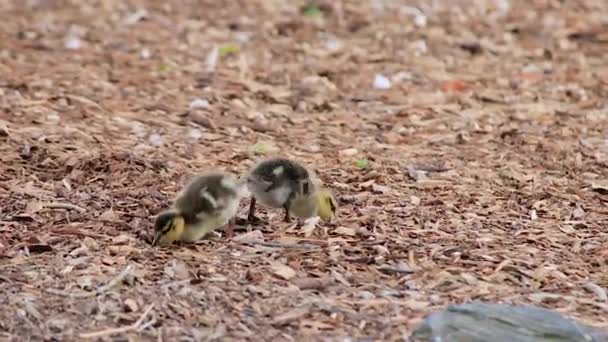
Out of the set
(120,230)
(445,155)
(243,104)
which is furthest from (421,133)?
(120,230)

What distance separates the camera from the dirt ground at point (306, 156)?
4.61 m

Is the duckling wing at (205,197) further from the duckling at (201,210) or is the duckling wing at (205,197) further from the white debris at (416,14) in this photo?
the white debris at (416,14)

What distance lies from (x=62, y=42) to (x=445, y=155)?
318 cm

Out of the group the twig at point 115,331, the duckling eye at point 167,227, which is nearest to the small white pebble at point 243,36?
the duckling eye at point 167,227

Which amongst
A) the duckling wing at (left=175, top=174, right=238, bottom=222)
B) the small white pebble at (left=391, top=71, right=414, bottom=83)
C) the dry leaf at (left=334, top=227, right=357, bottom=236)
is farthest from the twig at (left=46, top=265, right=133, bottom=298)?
the small white pebble at (left=391, top=71, right=414, bottom=83)

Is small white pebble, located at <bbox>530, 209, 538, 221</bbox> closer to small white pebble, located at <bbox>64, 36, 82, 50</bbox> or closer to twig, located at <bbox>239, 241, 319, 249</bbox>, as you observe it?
twig, located at <bbox>239, 241, 319, 249</bbox>

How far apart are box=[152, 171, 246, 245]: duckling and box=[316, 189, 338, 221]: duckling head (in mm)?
342

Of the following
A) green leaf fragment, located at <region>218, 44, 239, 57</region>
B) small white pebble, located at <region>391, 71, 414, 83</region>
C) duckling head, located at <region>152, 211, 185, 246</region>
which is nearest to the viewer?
duckling head, located at <region>152, 211, 185, 246</region>

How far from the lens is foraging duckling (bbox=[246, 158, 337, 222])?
212 inches

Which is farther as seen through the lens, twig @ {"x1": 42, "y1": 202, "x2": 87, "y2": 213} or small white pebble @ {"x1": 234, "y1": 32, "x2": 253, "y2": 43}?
small white pebble @ {"x1": 234, "y1": 32, "x2": 253, "y2": 43}

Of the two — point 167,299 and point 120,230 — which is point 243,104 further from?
point 167,299

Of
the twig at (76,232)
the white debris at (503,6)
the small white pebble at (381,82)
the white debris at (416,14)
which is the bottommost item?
the twig at (76,232)

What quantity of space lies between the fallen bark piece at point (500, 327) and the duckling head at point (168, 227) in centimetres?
116

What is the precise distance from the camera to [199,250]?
507 cm
